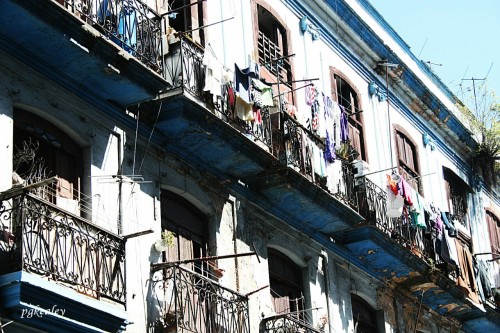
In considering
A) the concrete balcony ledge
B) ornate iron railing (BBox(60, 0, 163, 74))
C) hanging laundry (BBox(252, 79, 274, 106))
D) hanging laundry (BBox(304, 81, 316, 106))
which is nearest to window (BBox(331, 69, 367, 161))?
hanging laundry (BBox(304, 81, 316, 106))

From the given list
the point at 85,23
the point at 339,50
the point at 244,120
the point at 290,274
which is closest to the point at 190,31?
the point at 244,120

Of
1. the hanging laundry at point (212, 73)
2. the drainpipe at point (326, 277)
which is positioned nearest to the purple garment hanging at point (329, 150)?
the drainpipe at point (326, 277)

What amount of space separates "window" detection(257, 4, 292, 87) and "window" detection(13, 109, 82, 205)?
5.93m

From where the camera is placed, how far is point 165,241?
1517 cm

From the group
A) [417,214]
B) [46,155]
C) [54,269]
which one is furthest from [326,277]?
[54,269]

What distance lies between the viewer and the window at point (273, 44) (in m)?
19.7

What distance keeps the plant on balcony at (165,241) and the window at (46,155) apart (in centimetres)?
141

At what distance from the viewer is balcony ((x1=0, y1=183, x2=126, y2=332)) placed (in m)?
12.0

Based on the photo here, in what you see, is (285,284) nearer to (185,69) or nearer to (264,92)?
(264,92)

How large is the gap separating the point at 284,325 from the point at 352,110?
6716 millimetres

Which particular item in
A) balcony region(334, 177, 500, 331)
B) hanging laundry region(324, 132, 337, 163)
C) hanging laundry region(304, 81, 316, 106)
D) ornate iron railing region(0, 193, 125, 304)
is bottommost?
ornate iron railing region(0, 193, 125, 304)

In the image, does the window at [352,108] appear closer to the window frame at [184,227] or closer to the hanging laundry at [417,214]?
the hanging laundry at [417,214]

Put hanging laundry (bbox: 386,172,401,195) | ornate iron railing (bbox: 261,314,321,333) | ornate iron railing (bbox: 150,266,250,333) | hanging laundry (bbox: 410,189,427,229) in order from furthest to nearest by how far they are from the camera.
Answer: hanging laundry (bbox: 410,189,427,229), hanging laundry (bbox: 386,172,401,195), ornate iron railing (bbox: 261,314,321,333), ornate iron railing (bbox: 150,266,250,333)

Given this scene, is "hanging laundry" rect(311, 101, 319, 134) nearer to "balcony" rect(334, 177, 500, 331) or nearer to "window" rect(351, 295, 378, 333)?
"balcony" rect(334, 177, 500, 331)
